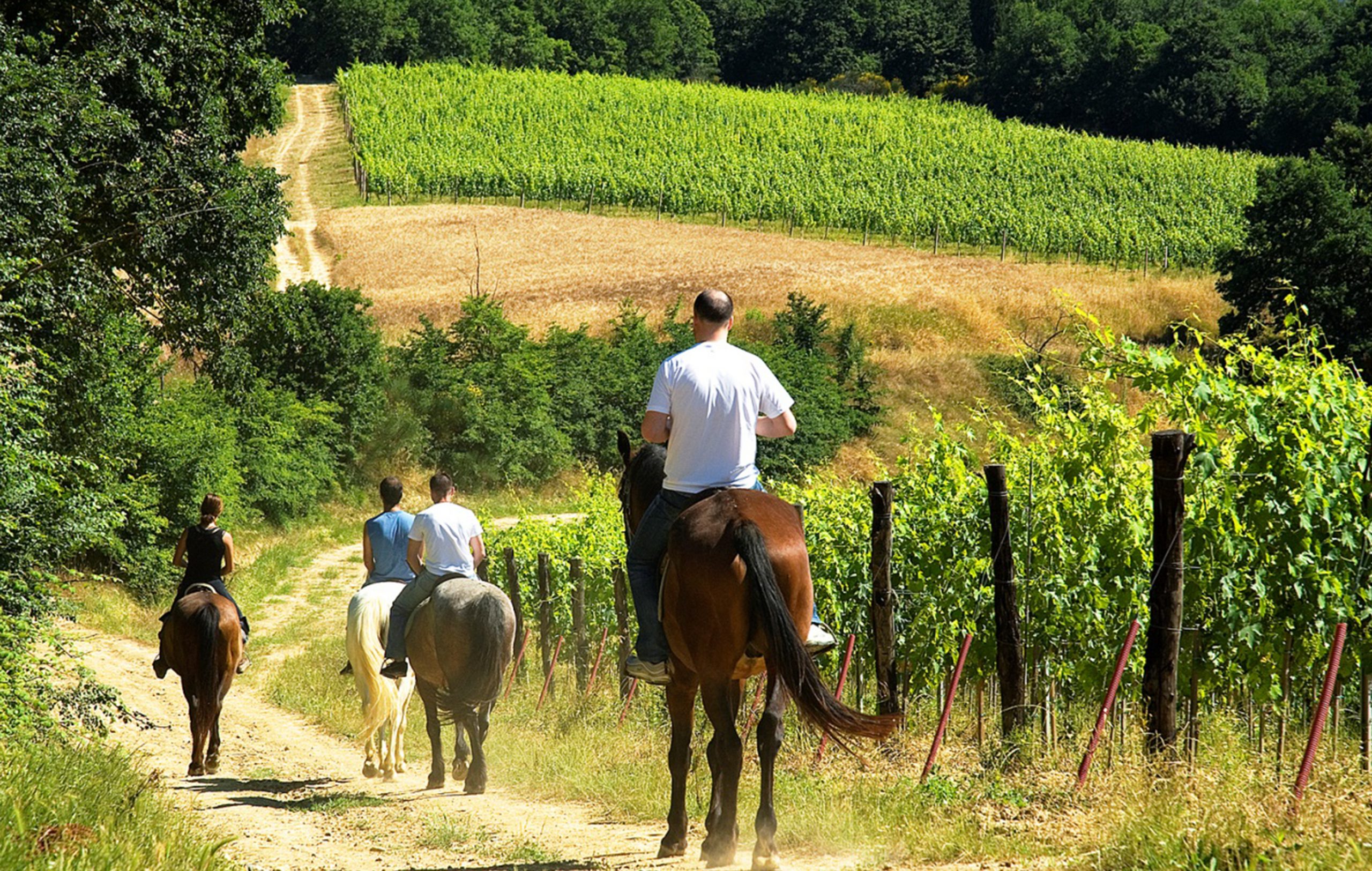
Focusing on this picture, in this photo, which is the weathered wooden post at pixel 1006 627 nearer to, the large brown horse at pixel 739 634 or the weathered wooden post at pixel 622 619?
the large brown horse at pixel 739 634

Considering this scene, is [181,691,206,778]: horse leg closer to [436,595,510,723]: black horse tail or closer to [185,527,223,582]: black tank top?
[185,527,223,582]: black tank top

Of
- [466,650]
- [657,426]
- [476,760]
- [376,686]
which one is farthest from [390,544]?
[657,426]

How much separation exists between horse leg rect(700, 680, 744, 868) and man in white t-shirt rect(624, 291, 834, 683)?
1.58 feet

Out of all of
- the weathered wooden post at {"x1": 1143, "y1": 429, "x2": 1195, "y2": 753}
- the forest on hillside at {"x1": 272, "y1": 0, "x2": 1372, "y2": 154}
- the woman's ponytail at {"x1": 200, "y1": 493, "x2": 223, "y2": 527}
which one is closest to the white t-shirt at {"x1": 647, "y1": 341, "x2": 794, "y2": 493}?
the weathered wooden post at {"x1": 1143, "y1": 429, "x2": 1195, "y2": 753}

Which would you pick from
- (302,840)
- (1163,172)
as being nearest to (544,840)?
(302,840)

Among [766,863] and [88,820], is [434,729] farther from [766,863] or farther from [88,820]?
[766,863]

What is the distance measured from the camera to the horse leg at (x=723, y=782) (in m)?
6.38

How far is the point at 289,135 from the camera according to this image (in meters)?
91.6

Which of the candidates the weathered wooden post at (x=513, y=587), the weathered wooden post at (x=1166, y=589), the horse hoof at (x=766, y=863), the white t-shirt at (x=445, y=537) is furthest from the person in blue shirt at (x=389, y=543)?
the weathered wooden post at (x=1166, y=589)

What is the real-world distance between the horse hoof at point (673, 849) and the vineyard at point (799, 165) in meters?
60.8

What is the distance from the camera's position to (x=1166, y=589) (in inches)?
257

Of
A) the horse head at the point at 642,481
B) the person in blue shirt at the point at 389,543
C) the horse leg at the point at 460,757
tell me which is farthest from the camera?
the person in blue shirt at the point at 389,543

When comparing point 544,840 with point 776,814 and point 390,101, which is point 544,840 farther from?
point 390,101

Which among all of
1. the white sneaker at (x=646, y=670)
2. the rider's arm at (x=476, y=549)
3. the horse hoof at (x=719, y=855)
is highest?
the white sneaker at (x=646, y=670)
